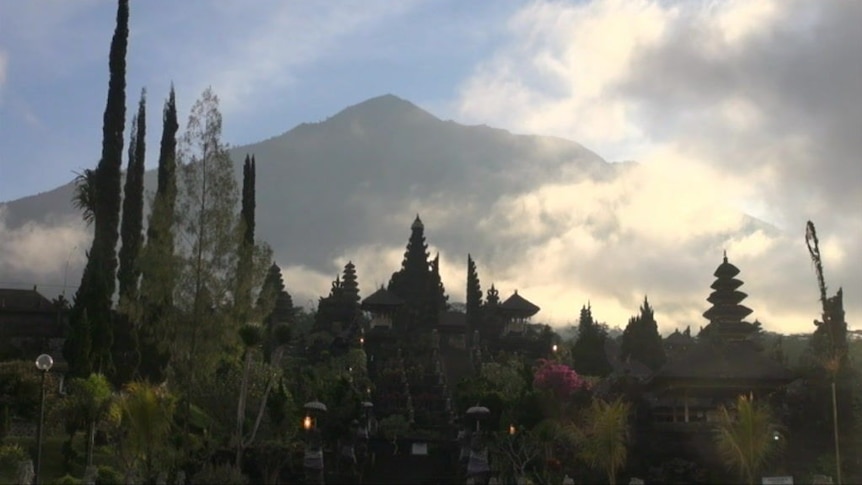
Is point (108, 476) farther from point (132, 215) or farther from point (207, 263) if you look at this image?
point (132, 215)

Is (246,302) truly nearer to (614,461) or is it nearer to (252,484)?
(252,484)

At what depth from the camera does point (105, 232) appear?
46000 mm

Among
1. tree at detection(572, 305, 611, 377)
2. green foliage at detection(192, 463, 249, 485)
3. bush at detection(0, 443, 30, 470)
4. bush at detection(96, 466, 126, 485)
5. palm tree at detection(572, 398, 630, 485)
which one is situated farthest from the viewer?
tree at detection(572, 305, 611, 377)

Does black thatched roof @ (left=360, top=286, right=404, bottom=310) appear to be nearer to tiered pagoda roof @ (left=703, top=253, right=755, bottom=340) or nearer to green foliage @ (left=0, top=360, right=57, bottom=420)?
tiered pagoda roof @ (left=703, top=253, right=755, bottom=340)

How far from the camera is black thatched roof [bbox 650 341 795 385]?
44719mm

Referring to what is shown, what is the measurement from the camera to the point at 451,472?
46.3m

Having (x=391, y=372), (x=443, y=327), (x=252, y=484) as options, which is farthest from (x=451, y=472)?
(x=443, y=327)

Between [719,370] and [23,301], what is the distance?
126 ft

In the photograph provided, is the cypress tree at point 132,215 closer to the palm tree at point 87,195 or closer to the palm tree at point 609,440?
the palm tree at point 87,195

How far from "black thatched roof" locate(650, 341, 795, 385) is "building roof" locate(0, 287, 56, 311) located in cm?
3325

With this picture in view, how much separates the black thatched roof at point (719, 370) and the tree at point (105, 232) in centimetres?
2285

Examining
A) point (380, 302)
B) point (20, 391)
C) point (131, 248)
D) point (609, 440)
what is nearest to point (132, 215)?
point (131, 248)

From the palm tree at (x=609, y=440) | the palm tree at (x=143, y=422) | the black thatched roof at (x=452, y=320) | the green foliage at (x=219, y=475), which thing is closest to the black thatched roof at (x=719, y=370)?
the palm tree at (x=609, y=440)

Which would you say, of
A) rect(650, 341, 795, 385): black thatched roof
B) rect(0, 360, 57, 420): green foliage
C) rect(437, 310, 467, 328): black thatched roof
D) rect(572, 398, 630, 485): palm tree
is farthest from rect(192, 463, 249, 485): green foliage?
rect(437, 310, 467, 328): black thatched roof
